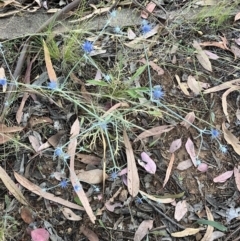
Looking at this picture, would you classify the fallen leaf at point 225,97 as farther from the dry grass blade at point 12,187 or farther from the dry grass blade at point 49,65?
the dry grass blade at point 12,187

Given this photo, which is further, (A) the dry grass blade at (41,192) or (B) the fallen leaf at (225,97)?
(B) the fallen leaf at (225,97)

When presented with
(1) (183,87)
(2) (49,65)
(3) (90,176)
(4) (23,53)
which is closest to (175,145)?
(1) (183,87)

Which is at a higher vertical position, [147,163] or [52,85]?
[52,85]

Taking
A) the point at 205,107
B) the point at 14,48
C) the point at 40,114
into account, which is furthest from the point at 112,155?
the point at 14,48

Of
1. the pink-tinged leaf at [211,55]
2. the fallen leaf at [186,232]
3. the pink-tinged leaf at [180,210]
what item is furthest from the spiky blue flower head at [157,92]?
the fallen leaf at [186,232]

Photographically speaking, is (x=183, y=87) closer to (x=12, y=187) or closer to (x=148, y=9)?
(x=148, y=9)
